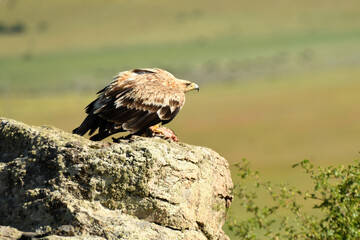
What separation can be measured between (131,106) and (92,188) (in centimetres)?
247

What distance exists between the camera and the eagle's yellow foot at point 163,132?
331 inches

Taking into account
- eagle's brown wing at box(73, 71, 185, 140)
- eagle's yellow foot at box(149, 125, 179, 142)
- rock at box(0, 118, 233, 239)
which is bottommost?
rock at box(0, 118, 233, 239)

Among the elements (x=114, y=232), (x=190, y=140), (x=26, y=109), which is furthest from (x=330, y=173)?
(x=26, y=109)

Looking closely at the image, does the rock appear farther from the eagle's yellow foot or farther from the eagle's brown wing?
the eagle's brown wing

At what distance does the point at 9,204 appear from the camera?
266 inches

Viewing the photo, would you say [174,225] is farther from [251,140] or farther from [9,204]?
[251,140]

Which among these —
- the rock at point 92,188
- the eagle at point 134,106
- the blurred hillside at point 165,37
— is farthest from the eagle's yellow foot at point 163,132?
the blurred hillside at point 165,37

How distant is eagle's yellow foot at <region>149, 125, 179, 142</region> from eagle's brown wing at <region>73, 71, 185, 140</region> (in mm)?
72

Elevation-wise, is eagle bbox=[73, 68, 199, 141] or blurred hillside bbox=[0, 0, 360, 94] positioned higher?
blurred hillside bbox=[0, 0, 360, 94]

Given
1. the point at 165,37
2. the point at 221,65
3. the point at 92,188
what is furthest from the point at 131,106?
the point at 165,37

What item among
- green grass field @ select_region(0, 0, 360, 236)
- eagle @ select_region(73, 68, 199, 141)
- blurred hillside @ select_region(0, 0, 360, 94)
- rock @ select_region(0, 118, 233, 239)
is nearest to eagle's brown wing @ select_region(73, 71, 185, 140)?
eagle @ select_region(73, 68, 199, 141)

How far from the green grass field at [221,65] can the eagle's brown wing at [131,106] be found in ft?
73.1

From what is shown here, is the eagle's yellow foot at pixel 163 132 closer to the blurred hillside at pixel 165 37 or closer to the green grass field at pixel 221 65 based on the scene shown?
the green grass field at pixel 221 65

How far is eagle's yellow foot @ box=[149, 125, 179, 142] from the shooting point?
8406mm
